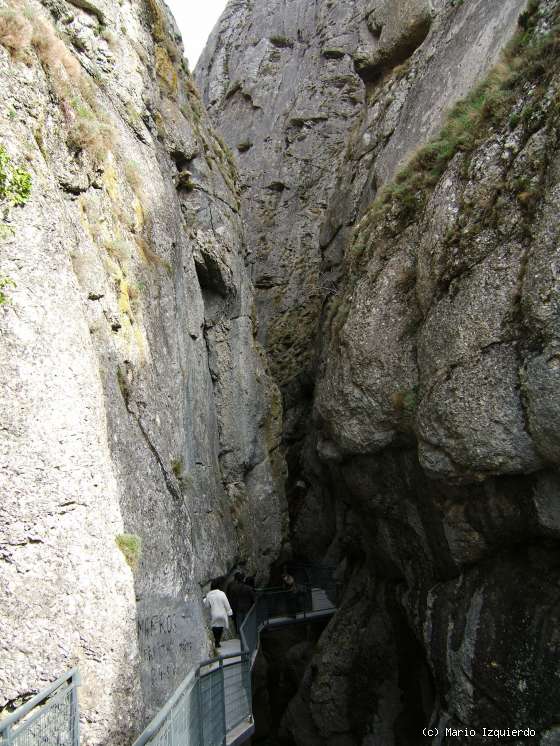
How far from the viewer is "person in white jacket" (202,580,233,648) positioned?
39.6ft

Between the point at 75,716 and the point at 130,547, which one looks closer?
the point at 75,716

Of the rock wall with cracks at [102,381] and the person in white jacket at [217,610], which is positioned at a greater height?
the rock wall with cracks at [102,381]

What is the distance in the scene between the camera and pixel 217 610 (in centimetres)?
1212

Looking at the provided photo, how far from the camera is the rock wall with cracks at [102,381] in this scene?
6.49m

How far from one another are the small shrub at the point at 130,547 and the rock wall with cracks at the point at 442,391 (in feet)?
20.4

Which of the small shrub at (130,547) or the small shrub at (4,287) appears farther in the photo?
the small shrub at (130,547)

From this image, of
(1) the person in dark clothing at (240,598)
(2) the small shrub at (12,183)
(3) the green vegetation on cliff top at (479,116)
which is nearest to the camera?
(2) the small shrub at (12,183)

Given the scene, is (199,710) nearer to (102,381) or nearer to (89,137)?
(102,381)

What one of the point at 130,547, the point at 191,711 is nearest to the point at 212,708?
the point at 191,711

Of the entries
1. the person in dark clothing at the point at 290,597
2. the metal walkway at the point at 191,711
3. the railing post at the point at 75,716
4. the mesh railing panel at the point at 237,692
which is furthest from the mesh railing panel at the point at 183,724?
the person in dark clothing at the point at 290,597

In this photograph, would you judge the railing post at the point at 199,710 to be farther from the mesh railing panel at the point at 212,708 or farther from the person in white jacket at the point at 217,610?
the person in white jacket at the point at 217,610

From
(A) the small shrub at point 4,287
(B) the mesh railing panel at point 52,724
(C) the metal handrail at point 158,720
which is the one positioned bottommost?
(C) the metal handrail at point 158,720

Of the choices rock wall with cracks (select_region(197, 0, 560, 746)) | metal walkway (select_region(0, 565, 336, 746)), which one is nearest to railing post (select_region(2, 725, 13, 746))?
metal walkway (select_region(0, 565, 336, 746))

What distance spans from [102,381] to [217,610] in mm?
5744
